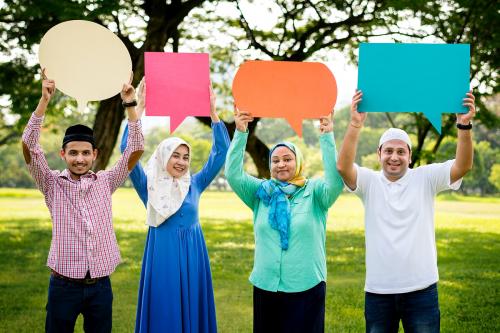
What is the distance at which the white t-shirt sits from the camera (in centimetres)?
312

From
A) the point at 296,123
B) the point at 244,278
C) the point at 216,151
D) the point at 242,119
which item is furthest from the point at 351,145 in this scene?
the point at 244,278

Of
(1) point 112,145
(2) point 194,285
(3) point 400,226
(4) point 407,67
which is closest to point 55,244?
(2) point 194,285

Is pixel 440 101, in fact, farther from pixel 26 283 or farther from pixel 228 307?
pixel 26 283

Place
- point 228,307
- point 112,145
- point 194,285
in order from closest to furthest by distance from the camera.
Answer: point 194,285 → point 228,307 → point 112,145

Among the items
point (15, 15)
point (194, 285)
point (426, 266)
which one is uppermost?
point (15, 15)

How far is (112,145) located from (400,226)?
7.04 metres

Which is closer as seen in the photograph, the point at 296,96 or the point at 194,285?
the point at 296,96

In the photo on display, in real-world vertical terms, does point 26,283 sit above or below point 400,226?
below

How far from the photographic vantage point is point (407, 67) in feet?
10.8

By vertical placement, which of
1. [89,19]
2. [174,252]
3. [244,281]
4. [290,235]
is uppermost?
[89,19]

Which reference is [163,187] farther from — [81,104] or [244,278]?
[244,278]

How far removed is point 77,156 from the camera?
A: 3.41 meters

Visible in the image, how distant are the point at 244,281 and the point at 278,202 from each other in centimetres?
495

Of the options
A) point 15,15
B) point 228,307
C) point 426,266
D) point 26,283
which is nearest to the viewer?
point 426,266
